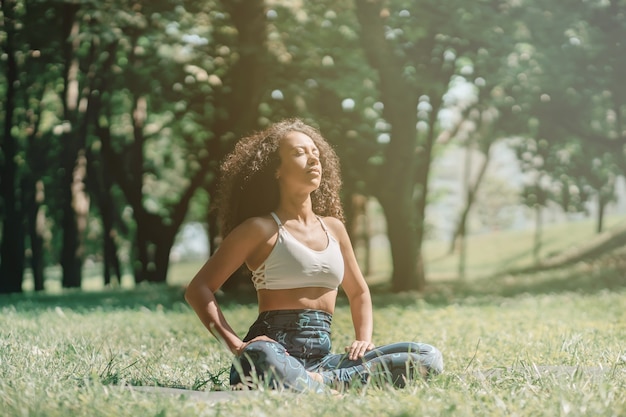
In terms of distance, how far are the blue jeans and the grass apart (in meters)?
0.15

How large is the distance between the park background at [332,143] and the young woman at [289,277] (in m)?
0.44

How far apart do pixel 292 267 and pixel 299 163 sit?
26.2 inches

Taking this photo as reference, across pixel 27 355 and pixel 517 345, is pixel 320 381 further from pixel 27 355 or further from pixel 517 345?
pixel 517 345

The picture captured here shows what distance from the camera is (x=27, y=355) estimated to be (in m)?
6.17

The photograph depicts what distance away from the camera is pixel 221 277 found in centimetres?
502

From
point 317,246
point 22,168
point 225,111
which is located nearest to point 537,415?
point 317,246

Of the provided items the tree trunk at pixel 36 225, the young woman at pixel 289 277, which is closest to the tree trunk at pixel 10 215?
the tree trunk at pixel 36 225

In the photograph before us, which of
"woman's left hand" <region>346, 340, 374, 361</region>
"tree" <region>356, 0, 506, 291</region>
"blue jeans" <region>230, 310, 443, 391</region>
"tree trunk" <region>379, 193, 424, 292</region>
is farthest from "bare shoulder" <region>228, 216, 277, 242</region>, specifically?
"tree trunk" <region>379, 193, 424, 292</region>

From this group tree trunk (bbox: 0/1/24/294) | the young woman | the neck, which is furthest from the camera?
tree trunk (bbox: 0/1/24/294)

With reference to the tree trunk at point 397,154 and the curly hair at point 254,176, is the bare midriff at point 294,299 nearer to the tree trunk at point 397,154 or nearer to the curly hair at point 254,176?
the curly hair at point 254,176

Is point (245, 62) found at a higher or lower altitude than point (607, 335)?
higher

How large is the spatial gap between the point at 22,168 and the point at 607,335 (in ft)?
77.4

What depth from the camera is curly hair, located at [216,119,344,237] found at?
17.9ft

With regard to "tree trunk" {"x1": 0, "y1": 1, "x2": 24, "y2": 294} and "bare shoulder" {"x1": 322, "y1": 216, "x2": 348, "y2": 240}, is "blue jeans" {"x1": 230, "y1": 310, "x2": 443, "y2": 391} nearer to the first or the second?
"bare shoulder" {"x1": 322, "y1": 216, "x2": 348, "y2": 240}
